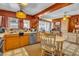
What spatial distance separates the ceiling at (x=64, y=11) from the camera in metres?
1.84

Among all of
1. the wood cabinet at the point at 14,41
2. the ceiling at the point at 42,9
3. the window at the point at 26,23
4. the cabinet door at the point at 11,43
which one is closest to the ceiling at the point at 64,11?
the ceiling at the point at 42,9

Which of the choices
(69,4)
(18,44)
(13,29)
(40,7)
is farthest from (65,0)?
(18,44)

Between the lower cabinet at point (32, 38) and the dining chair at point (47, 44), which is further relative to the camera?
the lower cabinet at point (32, 38)

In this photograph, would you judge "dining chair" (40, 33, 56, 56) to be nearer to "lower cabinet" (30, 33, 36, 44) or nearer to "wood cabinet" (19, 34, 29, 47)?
"lower cabinet" (30, 33, 36, 44)

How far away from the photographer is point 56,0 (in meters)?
1.87

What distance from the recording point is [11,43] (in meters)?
1.93

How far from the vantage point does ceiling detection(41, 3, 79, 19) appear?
1.84 m

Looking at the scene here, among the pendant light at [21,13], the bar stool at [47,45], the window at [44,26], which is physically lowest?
the bar stool at [47,45]

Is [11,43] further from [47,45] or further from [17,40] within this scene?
[47,45]

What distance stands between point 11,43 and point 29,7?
88 cm

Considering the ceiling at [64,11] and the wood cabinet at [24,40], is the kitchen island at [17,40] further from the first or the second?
the ceiling at [64,11]

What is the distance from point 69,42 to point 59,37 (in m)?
0.29

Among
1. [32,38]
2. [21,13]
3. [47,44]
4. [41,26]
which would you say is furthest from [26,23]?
[47,44]

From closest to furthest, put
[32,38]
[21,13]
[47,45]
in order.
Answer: [21,13] → [47,45] → [32,38]
